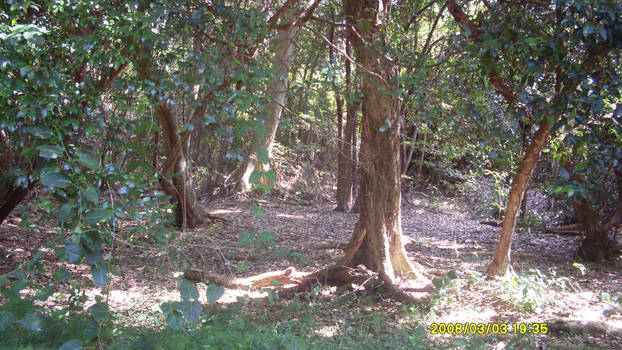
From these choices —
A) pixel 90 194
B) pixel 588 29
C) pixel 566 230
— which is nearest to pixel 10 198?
pixel 90 194

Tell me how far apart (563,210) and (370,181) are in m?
4.56

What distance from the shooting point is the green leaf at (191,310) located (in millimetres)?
2328

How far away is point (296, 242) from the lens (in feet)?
25.7

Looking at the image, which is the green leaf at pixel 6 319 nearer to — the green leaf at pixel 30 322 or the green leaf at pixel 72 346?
the green leaf at pixel 30 322

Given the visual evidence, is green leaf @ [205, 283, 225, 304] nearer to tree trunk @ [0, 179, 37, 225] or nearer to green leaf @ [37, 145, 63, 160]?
green leaf @ [37, 145, 63, 160]

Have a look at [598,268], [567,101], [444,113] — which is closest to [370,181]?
[444,113]

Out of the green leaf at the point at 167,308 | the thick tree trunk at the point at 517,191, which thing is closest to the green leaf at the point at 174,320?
the green leaf at the point at 167,308

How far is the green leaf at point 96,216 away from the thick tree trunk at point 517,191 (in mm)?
3660

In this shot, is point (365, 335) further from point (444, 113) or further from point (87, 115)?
point (87, 115)

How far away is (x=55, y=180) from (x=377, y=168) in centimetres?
365

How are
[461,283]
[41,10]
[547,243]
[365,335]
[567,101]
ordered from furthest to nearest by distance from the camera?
[547,243], [461,283], [41,10], [365,335], [567,101]

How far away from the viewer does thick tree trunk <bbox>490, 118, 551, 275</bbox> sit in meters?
4.20

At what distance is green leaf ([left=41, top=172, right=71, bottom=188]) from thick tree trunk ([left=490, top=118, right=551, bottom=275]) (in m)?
3.80

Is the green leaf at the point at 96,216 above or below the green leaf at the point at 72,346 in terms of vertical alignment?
above
